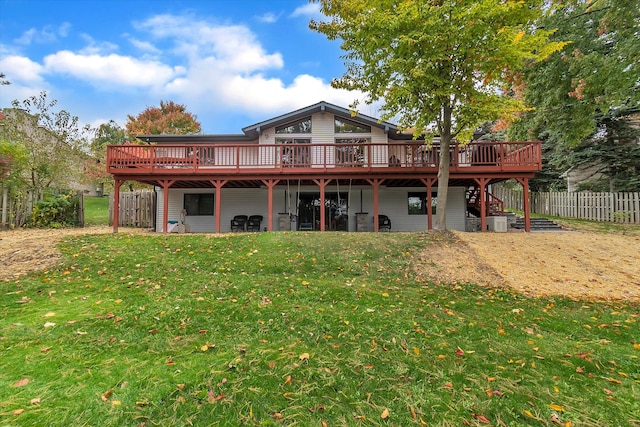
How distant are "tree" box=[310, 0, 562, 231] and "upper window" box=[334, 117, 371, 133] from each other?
4.29m

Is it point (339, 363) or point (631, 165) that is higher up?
point (631, 165)

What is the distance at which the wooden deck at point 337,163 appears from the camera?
40.5ft

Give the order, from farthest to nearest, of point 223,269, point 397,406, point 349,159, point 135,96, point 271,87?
point 135,96 → point 271,87 → point 349,159 → point 223,269 → point 397,406

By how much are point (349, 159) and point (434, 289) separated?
8.11 metres

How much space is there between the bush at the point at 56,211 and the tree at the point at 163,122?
17398 mm

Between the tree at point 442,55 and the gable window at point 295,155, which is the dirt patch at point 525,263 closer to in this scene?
the tree at point 442,55

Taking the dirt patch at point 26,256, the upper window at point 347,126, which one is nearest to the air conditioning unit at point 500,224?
the upper window at point 347,126

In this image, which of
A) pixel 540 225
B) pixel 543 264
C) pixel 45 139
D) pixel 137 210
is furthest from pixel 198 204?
pixel 540 225

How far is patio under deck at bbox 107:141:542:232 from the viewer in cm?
1238

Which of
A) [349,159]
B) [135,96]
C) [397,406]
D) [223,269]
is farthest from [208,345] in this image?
[135,96]

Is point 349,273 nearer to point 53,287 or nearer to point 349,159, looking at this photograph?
point 53,287

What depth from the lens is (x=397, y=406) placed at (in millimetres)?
2346

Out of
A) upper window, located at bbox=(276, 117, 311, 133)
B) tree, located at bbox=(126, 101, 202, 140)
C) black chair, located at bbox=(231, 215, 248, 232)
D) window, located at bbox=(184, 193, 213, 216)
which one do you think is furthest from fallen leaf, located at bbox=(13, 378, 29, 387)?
tree, located at bbox=(126, 101, 202, 140)

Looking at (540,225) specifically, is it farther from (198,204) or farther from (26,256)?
(26,256)
